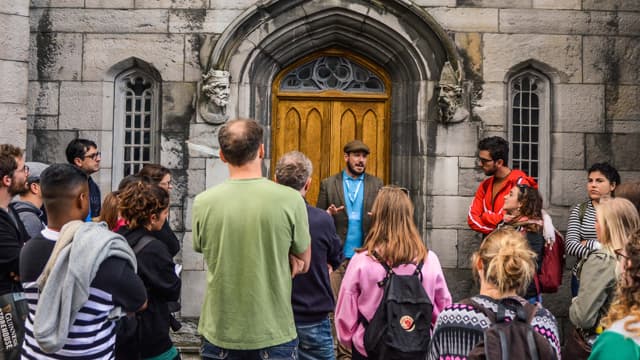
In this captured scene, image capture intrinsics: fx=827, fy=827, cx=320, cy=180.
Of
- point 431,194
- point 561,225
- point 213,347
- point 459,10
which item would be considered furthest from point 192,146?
point 213,347

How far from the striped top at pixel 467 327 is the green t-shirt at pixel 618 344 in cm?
75

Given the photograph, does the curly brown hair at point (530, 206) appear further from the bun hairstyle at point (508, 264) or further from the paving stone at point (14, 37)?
the paving stone at point (14, 37)

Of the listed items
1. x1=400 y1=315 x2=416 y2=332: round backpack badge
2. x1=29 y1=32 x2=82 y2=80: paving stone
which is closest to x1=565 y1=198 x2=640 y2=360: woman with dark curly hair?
x1=400 y1=315 x2=416 y2=332: round backpack badge

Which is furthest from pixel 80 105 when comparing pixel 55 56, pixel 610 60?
pixel 610 60

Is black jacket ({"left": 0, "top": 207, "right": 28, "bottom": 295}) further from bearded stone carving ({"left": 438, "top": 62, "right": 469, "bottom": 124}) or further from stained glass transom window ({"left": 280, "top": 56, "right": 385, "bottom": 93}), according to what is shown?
bearded stone carving ({"left": 438, "top": 62, "right": 469, "bottom": 124})

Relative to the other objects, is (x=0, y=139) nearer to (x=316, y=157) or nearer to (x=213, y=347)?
(x=316, y=157)

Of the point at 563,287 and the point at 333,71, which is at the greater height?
the point at 333,71

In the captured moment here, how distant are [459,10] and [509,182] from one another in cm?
230

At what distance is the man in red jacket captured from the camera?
25.3 ft

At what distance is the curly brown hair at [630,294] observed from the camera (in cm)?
304

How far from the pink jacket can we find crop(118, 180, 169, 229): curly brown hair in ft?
4.13

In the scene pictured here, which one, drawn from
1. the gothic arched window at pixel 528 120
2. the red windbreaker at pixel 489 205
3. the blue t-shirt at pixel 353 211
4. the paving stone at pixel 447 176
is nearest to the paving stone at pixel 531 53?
the gothic arched window at pixel 528 120

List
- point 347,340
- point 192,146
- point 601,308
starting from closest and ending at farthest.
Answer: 1. point 601,308
2. point 347,340
3. point 192,146

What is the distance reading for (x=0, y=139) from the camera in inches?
319
